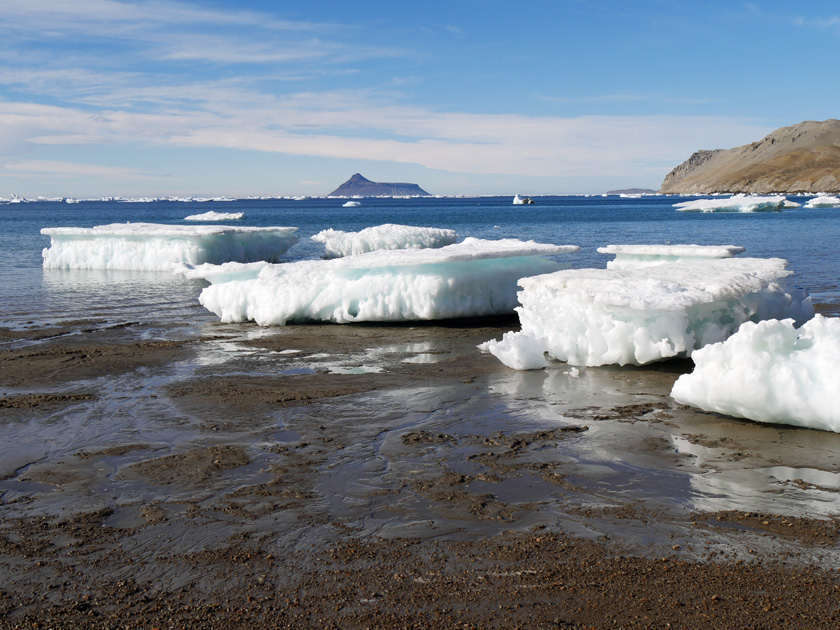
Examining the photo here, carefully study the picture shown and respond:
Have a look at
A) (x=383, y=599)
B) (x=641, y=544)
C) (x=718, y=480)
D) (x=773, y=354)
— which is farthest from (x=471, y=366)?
(x=383, y=599)

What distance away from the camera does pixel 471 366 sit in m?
10.2

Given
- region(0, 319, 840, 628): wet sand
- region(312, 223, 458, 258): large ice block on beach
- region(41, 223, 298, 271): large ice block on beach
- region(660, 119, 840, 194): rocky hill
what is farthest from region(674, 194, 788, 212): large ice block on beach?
region(0, 319, 840, 628): wet sand

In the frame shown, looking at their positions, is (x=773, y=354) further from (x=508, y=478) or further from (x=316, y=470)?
(x=316, y=470)

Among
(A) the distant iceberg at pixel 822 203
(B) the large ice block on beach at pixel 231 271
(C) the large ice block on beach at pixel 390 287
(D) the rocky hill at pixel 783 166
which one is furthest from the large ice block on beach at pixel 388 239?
(D) the rocky hill at pixel 783 166

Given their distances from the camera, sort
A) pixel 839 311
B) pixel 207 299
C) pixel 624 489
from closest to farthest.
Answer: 1. pixel 624 489
2. pixel 839 311
3. pixel 207 299

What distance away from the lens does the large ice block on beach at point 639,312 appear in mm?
9266

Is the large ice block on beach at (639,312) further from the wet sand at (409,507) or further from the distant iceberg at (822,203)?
the distant iceberg at (822,203)

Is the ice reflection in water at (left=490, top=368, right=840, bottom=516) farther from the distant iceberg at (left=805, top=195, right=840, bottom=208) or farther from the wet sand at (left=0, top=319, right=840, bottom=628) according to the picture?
the distant iceberg at (left=805, top=195, right=840, bottom=208)

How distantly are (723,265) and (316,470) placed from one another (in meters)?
8.30

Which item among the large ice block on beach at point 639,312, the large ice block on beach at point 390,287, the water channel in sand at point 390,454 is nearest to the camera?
the water channel in sand at point 390,454

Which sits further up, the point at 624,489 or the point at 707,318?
the point at 707,318

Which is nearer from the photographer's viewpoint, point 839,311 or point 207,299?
point 839,311

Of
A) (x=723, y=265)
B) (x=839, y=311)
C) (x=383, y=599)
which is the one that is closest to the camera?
(x=383, y=599)

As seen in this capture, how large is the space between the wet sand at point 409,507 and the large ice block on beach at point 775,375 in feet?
0.61
